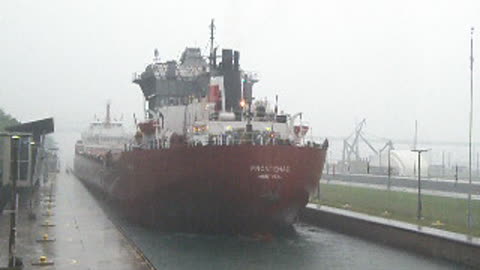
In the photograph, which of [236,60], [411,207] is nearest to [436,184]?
[411,207]

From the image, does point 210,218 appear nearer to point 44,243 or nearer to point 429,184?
point 44,243

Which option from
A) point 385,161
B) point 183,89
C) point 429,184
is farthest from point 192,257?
point 385,161

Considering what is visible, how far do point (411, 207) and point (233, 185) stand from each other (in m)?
12.2

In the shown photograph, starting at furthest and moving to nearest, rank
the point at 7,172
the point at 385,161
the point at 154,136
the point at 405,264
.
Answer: the point at 385,161
the point at 154,136
the point at 7,172
the point at 405,264

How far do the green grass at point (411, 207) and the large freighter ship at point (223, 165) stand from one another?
514 cm

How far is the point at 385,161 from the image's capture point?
104188mm

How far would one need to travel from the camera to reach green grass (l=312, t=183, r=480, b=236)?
77.9 ft

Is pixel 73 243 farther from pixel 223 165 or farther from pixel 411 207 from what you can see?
pixel 411 207

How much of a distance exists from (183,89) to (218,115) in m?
12.1

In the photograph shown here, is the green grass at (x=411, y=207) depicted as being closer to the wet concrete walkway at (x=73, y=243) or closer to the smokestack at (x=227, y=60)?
the smokestack at (x=227, y=60)

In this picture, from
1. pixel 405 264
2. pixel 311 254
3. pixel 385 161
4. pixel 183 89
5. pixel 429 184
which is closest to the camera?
pixel 405 264

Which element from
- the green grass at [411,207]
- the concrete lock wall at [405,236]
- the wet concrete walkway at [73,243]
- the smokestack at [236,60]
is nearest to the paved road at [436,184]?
the green grass at [411,207]

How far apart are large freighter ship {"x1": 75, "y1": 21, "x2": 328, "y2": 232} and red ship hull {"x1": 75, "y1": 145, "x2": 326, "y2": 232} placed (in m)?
0.04

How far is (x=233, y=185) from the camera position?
2158 centimetres
